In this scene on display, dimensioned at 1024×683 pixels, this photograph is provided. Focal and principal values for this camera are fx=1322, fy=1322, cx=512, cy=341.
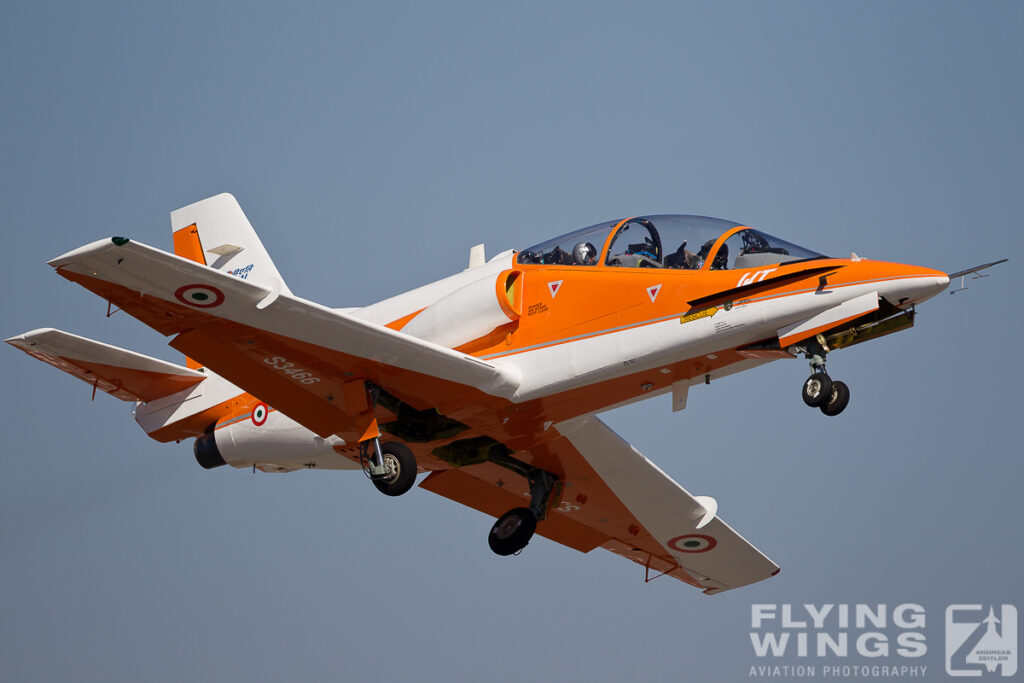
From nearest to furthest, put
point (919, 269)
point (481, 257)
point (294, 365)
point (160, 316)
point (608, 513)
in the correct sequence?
point (919, 269)
point (160, 316)
point (294, 365)
point (481, 257)
point (608, 513)

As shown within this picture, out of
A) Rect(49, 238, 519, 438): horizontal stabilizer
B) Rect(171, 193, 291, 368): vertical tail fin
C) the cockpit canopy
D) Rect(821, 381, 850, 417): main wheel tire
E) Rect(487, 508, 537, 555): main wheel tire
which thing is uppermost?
Rect(171, 193, 291, 368): vertical tail fin

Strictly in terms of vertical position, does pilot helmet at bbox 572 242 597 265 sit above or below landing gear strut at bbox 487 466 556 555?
above

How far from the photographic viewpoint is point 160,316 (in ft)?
58.0

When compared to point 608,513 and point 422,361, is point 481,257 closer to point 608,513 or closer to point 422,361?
point 422,361

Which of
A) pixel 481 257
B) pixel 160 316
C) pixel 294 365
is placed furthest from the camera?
pixel 481 257

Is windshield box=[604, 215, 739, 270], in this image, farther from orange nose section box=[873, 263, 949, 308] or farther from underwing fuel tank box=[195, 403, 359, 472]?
underwing fuel tank box=[195, 403, 359, 472]

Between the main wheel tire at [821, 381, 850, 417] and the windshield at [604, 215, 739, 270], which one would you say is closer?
the main wheel tire at [821, 381, 850, 417]

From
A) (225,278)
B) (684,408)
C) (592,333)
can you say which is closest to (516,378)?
(592,333)

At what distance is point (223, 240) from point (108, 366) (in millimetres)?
4255

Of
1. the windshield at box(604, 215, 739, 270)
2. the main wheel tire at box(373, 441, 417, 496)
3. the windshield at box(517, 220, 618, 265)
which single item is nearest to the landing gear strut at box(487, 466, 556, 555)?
the main wheel tire at box(373, 441, 417, 496)

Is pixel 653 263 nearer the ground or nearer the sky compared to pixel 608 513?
nearer the sky

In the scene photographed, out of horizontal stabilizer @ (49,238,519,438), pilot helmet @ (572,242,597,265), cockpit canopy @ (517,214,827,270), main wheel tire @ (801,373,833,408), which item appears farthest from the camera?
pilot helmet @ (572,242,597,265)

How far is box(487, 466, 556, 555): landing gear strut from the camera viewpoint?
21234 mm

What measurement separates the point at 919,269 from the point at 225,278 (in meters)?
8.75
